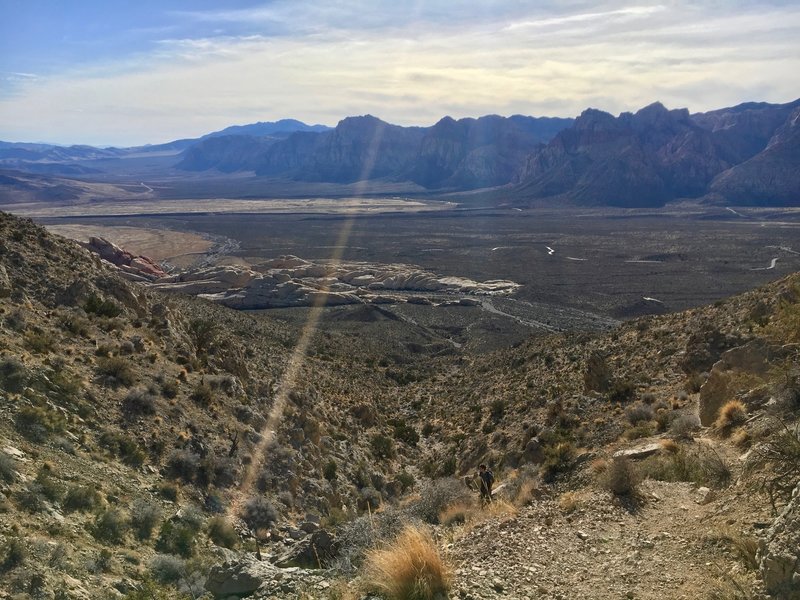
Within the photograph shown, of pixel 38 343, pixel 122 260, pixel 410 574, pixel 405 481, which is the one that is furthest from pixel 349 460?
pixel 122 260

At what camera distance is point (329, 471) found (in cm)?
1644

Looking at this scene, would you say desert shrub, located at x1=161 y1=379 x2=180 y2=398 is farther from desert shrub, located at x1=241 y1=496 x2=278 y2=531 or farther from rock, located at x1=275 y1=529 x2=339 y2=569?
rock, located at x1=275 y1=529 x2=339 y2=569

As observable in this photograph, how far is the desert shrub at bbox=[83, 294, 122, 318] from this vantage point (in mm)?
16812

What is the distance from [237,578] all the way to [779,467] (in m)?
6.08

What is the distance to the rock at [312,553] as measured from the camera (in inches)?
339

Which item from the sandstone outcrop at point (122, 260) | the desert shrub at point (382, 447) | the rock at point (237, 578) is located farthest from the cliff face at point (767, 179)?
the rock at point (237, 578)

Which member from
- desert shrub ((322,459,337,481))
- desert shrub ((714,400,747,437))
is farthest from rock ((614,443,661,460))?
desert shrub ((322,459,337,481))

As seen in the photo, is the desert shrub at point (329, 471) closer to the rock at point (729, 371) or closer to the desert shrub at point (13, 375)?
the desert shrub at point (13, 375)

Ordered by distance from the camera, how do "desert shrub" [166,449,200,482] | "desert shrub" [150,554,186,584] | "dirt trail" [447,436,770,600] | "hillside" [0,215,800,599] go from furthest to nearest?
"desert shrub" [166,449,200,482] → "desert shrub" [150,554,186,584] → "hillside" [0,215,800,599] → "dirt trail" [447,436,770,600]

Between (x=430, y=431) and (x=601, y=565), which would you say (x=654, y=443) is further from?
(x=430, y=431)

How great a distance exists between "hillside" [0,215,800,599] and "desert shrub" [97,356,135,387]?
0.16 feet

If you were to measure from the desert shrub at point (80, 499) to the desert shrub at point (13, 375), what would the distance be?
302 centimetres

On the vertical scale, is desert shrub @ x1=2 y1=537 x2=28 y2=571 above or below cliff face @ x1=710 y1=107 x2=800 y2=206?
below

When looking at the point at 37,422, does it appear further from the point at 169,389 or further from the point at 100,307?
the point at 100,307
